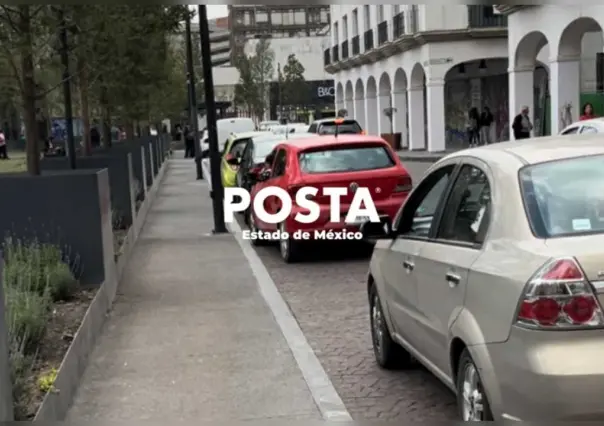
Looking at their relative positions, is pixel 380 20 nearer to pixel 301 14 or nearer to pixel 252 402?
pixel 252 402

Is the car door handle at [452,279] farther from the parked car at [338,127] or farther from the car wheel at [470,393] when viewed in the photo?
the parked car at [338,127]

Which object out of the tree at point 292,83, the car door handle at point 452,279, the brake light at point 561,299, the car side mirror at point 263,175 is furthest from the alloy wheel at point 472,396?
the tree at point 292,83

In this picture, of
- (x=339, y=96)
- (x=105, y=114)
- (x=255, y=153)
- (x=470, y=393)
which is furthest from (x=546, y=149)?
(x=339, y=96)

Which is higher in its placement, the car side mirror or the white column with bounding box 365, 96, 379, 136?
the white column with bounding box 365, 96, 379, 136

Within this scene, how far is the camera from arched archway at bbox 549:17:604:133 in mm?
24573

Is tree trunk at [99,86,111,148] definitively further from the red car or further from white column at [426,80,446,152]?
white column at [426,80,446,152]

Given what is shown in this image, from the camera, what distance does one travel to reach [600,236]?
396 cm

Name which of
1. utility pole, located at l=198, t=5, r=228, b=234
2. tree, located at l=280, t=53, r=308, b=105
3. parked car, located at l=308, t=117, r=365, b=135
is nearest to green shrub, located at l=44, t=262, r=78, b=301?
utility pole, located at l=198, t=5, r=228, b=234

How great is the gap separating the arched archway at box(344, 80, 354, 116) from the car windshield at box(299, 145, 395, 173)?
146 ft

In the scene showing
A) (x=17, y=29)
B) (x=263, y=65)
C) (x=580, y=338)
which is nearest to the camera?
(x=580, y=338)

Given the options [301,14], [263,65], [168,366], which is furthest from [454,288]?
[301,14]

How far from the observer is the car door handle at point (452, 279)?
15.1 feet

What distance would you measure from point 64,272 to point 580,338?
545 cm

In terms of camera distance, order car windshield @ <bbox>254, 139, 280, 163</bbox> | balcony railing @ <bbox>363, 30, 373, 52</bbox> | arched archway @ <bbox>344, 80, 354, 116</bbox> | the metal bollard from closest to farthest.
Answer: the metal bollard, car windshield @ <bbox>254, 139, 280, 163</bbox>, balcony railing @ <bbox>363, 30, 373, 52</bbox>, arched archway @ <bbox>344, 80, 354, 116</bbox>
